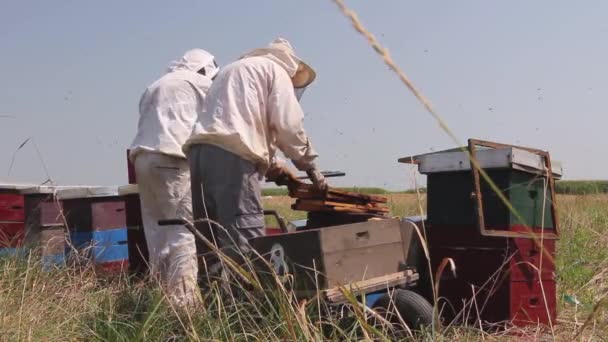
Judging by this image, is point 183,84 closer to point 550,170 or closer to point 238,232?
point 238,232

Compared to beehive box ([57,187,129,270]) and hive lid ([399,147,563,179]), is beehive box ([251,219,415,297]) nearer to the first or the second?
hive lid ([399,147,563,179])

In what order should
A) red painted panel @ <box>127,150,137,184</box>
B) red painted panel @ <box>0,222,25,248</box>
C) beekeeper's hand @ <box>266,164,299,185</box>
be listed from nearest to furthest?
beekeeper's hand @ <box>266,164,299,185</box> → red painted panel @ <box>0,222,25,248</box> → red painted panel @ <box>127,150,137,184</box>

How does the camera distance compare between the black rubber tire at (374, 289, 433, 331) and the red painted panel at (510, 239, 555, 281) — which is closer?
the black rubber tire at (374, 289, 433, 331)

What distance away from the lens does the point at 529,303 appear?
4090mm

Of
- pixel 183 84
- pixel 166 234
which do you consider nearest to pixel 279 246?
pixel 166 234

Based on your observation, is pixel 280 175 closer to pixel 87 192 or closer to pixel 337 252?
pixel 337 252

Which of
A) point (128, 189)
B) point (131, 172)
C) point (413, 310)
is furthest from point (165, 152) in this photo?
point (413, 310)

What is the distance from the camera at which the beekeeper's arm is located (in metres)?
4.31

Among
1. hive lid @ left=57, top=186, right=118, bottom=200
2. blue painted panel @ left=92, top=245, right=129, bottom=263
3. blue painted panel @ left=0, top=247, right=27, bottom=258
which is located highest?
hive lid @ left=57, top=186, right=118, bottom=200

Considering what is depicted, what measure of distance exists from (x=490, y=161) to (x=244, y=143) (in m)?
1.40

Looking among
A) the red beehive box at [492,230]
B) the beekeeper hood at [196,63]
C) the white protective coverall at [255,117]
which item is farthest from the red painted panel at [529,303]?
the beekeeper hood at [196,63]

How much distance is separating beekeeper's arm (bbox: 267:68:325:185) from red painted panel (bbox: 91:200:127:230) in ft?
7.01

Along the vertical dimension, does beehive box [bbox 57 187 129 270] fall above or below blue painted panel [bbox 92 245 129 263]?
above

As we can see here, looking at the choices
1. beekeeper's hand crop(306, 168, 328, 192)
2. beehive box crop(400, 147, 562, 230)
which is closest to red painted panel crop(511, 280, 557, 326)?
beehive box crop(400, 147, 562, 230)
